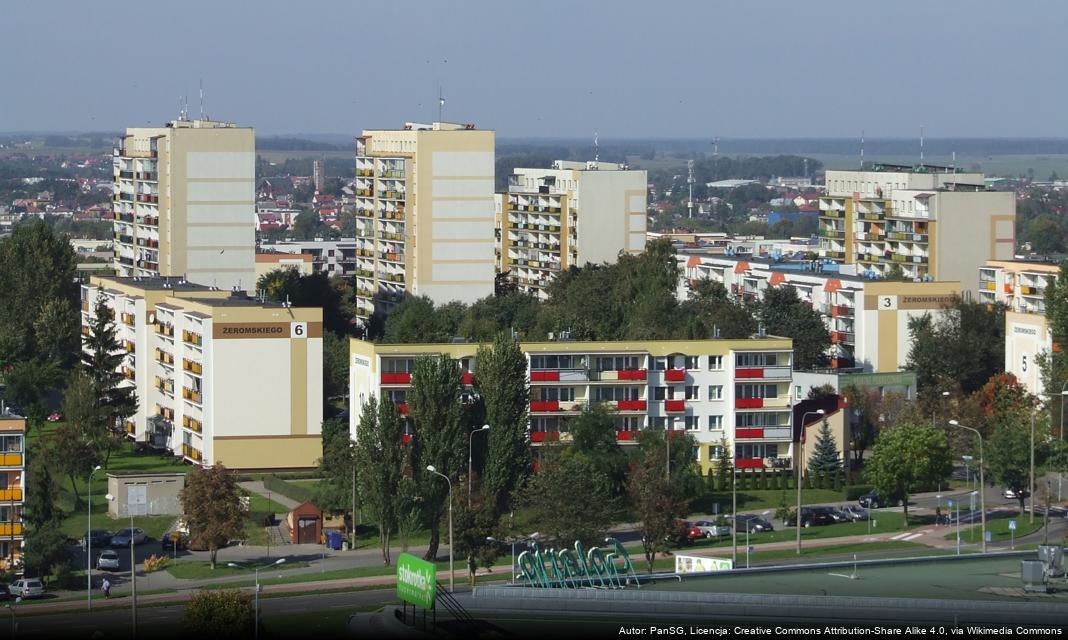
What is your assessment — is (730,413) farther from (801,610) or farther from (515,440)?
(801,610)

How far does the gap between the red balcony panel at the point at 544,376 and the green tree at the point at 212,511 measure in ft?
27.9

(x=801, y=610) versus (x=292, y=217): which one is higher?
(x=292, y=217)

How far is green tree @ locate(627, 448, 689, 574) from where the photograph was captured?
3638cm

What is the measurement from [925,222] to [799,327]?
39.9 feet

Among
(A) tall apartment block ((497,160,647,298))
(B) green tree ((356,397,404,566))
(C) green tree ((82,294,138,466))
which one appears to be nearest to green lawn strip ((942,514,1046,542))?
(B) green tree ((356,397,404,566))

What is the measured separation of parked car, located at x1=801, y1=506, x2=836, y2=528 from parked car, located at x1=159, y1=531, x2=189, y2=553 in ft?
41.9

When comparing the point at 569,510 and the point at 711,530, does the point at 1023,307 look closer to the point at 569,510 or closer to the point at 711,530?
the point at 711,530

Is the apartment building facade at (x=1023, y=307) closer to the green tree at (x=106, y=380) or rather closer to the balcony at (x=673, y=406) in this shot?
the balcony at (x=673, y=406)

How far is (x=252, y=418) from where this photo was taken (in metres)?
48.2

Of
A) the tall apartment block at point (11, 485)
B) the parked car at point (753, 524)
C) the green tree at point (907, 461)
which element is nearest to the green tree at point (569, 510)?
the parked car at point (753, 524)

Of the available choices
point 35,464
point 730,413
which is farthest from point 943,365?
point 35,464

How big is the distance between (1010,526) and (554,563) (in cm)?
1617

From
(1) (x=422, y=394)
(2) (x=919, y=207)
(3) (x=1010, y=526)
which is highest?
(2) (x=919, y=207)

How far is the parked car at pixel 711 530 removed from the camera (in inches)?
1560
